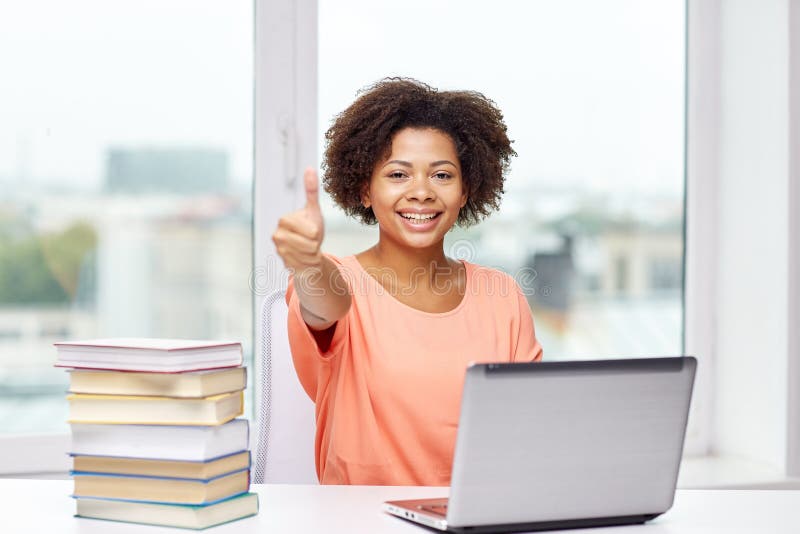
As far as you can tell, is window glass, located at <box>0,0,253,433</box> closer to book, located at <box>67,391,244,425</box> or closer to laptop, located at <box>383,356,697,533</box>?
book, located at <box>67,391,244,425</box>

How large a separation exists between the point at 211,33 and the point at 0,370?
110 cm

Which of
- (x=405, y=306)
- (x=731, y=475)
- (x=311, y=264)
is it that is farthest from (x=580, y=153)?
(x=311, y=264)

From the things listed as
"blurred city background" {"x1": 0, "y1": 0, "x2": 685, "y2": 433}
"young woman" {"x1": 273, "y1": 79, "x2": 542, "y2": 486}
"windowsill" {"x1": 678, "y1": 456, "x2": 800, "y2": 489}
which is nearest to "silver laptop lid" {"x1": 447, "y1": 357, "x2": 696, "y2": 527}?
"young woman" {"x1": 273, "y1": 79, "x2": 542, "y2": 486}

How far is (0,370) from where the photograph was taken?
2.47 m

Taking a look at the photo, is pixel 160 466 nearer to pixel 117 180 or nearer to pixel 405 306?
pixel 405 306

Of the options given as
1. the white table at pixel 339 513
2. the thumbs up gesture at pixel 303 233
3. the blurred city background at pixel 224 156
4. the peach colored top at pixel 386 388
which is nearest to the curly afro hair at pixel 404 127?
the peach colored top at pixel 386 388

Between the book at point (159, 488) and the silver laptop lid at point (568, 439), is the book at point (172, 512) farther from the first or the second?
the silver laptop lid at point (568, 439)

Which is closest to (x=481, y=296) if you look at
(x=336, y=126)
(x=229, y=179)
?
(x=336, y=126)

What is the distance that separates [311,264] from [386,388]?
17.4 inches

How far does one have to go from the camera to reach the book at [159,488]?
110 cm

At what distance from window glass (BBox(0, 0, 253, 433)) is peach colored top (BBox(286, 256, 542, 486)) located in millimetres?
1083

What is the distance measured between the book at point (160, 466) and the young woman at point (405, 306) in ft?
1.10

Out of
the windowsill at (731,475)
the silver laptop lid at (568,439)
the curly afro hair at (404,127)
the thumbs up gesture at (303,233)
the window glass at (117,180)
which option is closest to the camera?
the silver laptop lid at (568,439)

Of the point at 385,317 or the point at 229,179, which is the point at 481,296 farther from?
the point at 229,179
